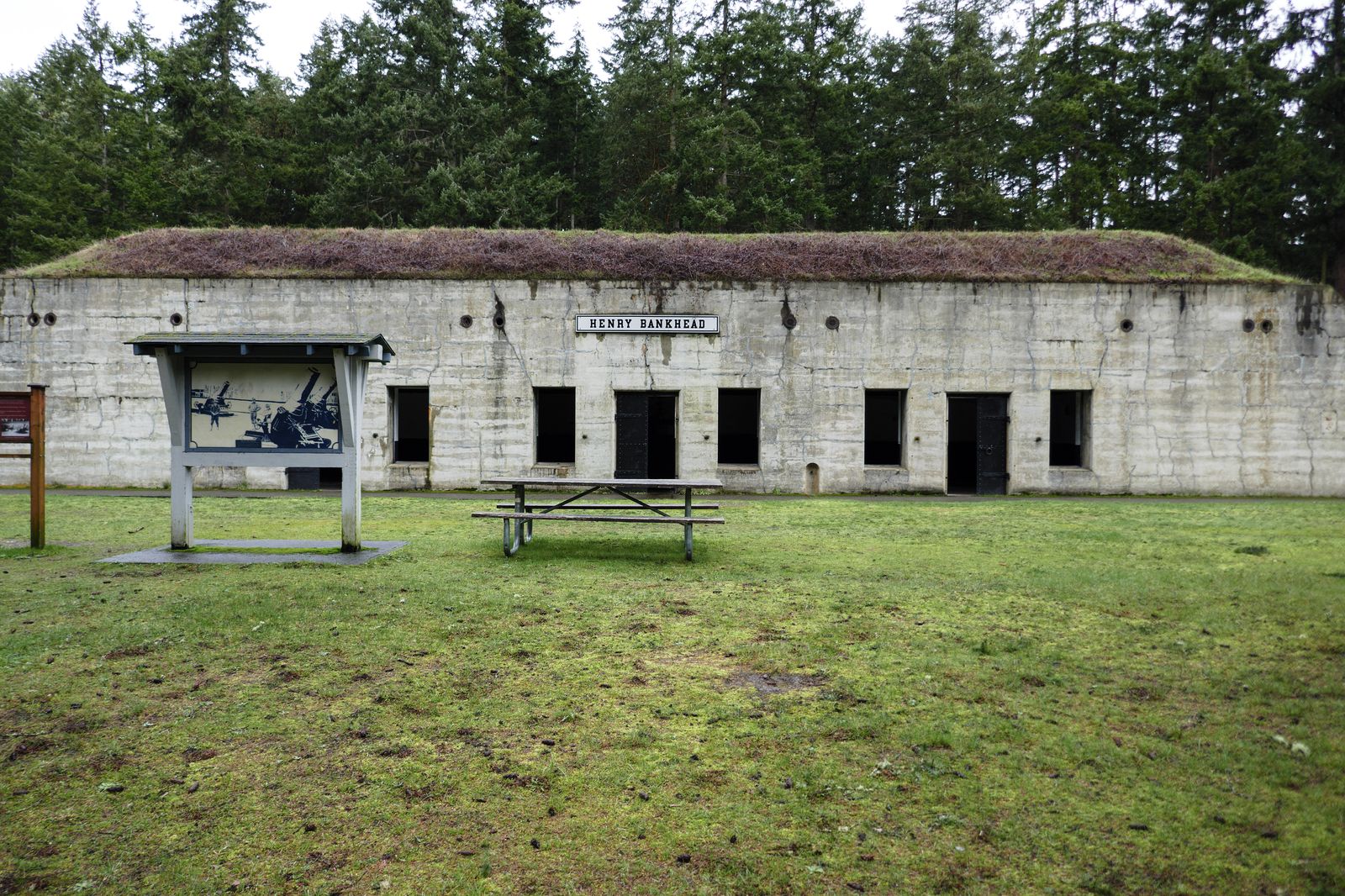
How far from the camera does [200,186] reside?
104 feet

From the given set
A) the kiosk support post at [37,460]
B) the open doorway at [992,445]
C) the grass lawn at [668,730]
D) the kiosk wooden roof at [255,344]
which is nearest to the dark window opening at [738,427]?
the open doorway at [992,445]

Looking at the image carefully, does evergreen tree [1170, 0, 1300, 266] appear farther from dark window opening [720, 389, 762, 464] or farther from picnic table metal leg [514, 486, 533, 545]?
Answer: picnic table metal leg [514, 486, 533, 545]

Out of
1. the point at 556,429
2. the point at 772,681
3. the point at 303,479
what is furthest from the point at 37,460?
the point at 556,429

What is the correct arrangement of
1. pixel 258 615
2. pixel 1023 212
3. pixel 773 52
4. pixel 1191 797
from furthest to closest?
pixel 1023 212 < pixel 773 52 < pixel 258 615 < pixel 1191 797

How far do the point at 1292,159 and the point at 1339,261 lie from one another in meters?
3.80

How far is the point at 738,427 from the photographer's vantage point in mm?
25172

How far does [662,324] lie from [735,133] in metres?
15.5

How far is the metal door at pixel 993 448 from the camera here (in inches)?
667

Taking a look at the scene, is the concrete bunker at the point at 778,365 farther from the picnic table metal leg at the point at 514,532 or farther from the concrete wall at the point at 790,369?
the picnic table metal leg at the point at 514,532

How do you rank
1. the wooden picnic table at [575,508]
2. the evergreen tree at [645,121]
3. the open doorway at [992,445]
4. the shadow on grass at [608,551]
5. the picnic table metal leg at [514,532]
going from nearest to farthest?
the wooden picnic table at [575,508] → the shadow on grass at [608,551] → the picnic table metal leg at [514,532] → the open doorway at [992,445] → the evergreen tree at [645,121]

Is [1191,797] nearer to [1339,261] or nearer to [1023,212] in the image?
[1339,261]

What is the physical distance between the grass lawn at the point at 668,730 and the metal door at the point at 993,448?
9191 millimetres

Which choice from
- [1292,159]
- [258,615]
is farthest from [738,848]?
[1292,159]

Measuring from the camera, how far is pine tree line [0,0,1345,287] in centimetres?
2717
